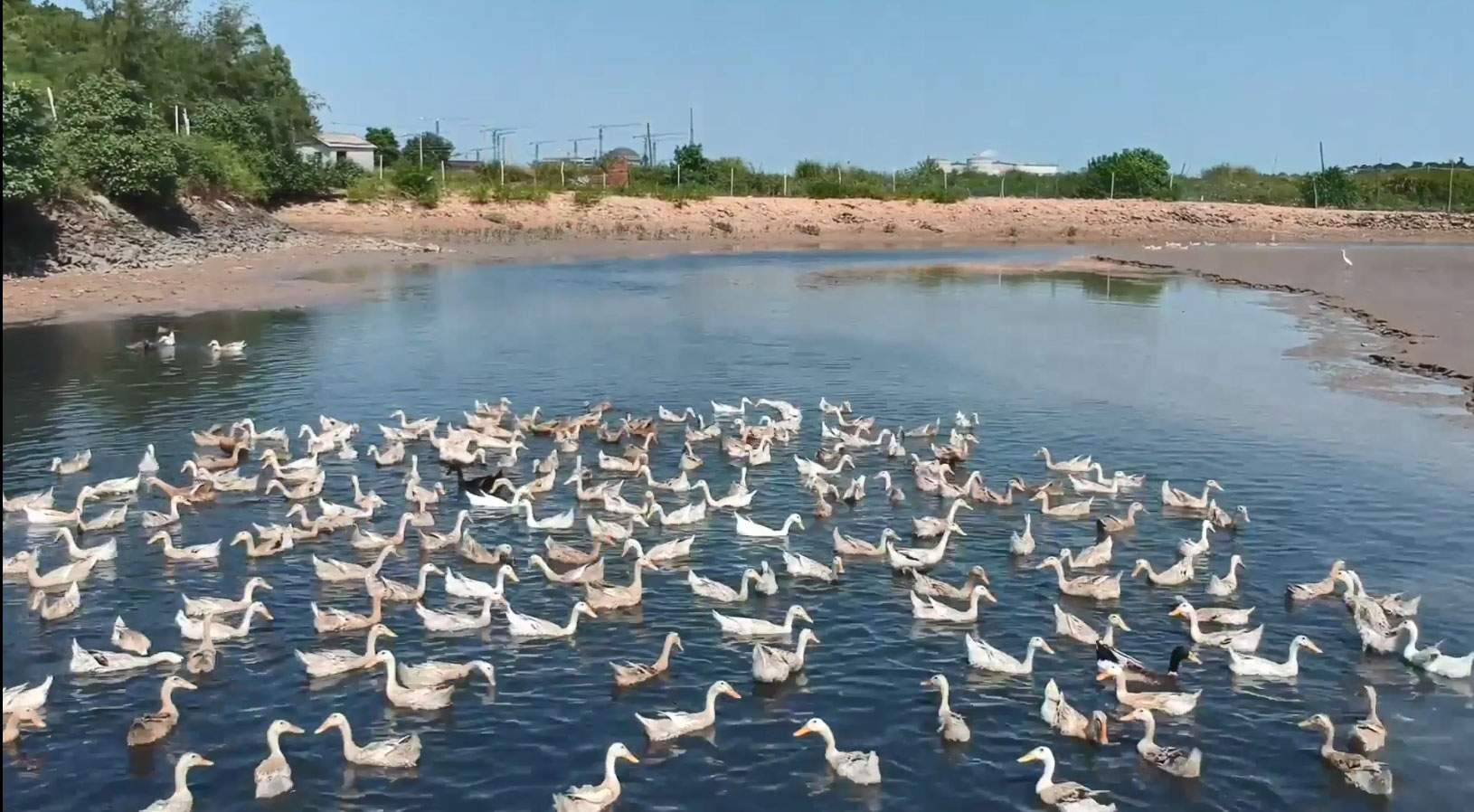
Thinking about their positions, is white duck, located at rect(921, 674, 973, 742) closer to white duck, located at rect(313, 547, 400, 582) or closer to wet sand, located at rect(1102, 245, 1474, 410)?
white duck, located at rect(313, 547, 400, 582)

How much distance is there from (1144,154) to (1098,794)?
370ft

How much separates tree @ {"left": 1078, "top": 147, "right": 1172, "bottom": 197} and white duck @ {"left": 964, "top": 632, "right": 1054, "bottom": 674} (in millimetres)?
102948

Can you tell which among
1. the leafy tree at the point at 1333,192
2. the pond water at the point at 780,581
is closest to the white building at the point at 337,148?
the pond water at the point at 780,581

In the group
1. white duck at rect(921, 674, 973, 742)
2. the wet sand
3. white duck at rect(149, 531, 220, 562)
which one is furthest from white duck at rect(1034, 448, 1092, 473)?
white duck at rect(149, 531, 220, 562)

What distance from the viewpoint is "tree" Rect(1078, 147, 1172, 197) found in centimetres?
11312

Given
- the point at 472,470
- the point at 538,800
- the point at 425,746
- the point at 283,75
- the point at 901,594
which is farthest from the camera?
the point at 283,75

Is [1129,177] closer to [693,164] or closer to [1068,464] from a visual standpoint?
[693,164]

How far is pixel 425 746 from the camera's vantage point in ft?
45.3

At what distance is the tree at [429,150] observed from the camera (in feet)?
349

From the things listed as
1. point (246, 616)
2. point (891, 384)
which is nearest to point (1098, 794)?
point (246, 616)

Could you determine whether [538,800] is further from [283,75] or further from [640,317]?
[283,75]

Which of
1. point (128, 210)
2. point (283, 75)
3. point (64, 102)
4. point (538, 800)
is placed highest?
point (283, 75)

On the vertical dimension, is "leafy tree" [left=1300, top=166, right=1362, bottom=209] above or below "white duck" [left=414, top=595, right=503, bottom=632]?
above

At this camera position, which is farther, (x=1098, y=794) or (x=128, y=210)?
(x=128, y=210)
